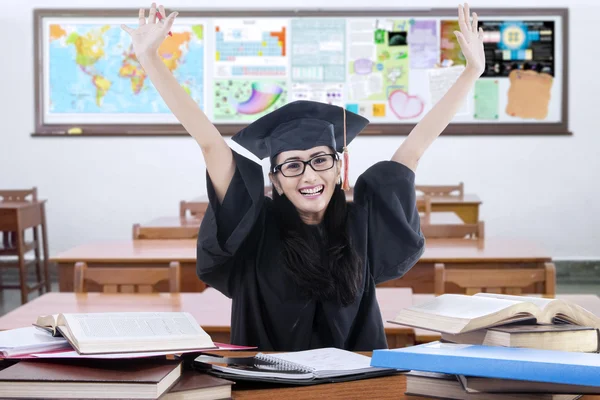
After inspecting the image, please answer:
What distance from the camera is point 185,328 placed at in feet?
4.22

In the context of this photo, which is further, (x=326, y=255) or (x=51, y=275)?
(x=51, y=275)

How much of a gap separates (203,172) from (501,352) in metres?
6.06

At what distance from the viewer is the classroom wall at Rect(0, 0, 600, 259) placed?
6.89 metres

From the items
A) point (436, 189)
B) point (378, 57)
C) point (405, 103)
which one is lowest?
point (436, 189)

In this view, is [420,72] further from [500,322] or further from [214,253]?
[500,322]

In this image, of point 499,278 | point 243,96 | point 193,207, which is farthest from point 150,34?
point 243,96

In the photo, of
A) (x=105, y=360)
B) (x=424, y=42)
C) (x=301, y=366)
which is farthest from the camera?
(x=424, y=42)

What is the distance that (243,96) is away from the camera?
690cm

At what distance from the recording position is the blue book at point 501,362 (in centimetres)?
103

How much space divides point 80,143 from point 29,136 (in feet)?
1.46

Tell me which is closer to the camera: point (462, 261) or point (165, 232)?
point (462, 261)

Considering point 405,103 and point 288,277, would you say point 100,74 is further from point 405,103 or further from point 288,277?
point 288,277

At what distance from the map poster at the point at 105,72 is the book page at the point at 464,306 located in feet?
19.0
